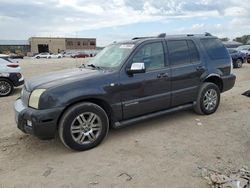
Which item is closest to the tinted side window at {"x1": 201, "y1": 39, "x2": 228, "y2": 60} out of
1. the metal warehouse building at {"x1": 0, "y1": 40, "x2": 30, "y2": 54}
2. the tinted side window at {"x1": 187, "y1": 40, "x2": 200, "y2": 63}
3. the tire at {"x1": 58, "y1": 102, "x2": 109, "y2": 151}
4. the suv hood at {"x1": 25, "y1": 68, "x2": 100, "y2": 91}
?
the tinted side window at {"x1": 187, "y1": 40, "x2": 200, "y2": 63}

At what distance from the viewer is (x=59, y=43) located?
11175cm

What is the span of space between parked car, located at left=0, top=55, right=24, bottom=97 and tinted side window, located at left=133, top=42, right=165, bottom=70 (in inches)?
265

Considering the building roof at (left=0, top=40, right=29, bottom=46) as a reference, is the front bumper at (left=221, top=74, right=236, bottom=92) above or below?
below

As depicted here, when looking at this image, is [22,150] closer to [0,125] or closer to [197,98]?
[0,125]

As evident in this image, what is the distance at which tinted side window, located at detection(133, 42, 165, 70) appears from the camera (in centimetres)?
573

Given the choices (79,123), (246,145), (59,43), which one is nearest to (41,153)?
(79,123)

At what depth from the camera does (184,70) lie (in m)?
6.32

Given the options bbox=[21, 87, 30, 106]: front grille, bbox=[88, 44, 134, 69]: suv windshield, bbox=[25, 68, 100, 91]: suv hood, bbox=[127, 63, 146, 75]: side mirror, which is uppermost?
bbox=[88, 44, 134, 69]: suv windshield

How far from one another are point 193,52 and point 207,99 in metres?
1.10

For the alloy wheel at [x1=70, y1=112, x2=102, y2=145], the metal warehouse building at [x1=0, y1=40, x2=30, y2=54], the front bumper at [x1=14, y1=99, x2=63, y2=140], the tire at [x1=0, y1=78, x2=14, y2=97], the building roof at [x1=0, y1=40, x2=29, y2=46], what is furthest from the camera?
the building roof at [x1=0, y1=40, x2=29, y2=46]

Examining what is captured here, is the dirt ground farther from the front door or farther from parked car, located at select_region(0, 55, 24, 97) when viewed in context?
parked car, located at select_region(0, 55, 24, 97)

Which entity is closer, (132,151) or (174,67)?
(132,151)

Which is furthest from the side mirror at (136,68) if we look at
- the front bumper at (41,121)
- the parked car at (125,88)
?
the front bumper at (41,121)

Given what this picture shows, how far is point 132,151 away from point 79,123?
3.14 feet
